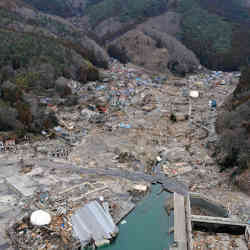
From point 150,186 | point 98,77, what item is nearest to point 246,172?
point 150,186

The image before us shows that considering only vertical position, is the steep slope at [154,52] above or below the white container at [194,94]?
above

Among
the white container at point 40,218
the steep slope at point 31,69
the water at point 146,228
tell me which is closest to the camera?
the white container at point 40,218

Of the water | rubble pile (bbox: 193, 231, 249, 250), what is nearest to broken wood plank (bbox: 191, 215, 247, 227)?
rubble pile (bbox: 193, 231, 249, 250)

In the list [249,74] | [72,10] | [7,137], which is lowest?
[7,137]

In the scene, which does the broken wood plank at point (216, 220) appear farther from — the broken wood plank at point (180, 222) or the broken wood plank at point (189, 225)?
the broken wood plank at point (180, 222)

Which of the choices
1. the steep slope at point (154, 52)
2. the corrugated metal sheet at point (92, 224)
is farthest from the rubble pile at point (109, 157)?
the steep slope at point (154, 52)

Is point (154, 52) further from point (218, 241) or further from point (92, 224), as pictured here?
point (92, 224)

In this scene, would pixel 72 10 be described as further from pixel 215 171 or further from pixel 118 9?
pixel 215 171
